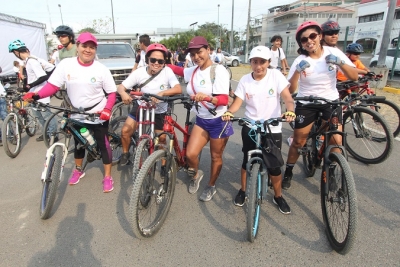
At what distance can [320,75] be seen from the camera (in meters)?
3.10

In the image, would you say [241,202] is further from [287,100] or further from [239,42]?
[239,42]

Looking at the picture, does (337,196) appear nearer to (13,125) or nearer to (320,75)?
(320,75)

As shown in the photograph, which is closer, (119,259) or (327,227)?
(119,259)

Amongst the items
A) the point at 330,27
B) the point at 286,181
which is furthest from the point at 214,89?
the point at 330,27

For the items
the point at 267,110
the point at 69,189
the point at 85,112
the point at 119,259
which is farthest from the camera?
the point at 69,189

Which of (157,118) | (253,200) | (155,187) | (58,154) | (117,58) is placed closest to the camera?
(253,200)

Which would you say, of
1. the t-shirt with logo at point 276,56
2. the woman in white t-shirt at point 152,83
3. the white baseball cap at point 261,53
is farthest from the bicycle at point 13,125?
the t-shirt with logo at point 276,56

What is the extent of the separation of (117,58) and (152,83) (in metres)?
6.34

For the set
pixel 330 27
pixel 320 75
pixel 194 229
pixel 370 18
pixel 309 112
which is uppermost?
pixel 370 18

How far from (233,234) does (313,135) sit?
5.43ft

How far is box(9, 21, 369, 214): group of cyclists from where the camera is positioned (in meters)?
2.74

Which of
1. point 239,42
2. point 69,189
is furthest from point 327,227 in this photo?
point 239,42

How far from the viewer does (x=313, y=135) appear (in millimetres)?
3373

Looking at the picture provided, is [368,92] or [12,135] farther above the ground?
[368,92]
